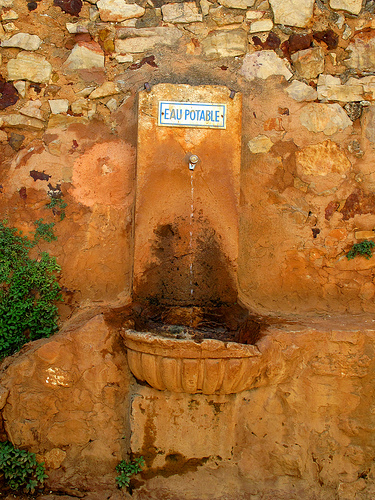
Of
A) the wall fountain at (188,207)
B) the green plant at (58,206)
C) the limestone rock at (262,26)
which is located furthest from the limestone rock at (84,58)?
the limestone rock at (262,26)

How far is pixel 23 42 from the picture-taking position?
3.64m

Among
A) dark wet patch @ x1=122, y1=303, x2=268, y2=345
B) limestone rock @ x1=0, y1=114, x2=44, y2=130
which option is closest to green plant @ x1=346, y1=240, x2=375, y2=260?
dark wet patch @ x1=122, y1=303, x2=268, y2=345

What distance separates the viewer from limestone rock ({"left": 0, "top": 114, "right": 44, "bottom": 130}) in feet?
11.7

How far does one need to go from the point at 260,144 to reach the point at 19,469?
2897mm

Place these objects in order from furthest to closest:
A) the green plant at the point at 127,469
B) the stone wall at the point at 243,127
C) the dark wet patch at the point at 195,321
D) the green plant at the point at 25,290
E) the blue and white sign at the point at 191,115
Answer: the stone wall at the point at 243,127, the blue and white sign at the point at 191,115, the green plant at the point at 25,290, the dark wet patch at the point at 195,321, the green plant at the point at 127,469

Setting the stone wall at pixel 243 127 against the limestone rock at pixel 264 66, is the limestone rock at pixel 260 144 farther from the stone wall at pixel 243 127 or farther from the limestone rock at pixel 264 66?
the limestone rock at pixel 264 66

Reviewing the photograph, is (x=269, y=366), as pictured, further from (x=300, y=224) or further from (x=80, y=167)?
(x=80, y=167)

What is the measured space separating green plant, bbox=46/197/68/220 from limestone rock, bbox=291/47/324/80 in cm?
218

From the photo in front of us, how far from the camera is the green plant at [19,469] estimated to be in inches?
111

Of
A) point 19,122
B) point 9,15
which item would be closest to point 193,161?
point 19,122

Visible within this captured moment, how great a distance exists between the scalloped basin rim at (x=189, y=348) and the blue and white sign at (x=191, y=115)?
5.33 ft

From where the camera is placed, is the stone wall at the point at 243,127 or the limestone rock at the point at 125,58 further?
the limestone rock at the point at 125,58

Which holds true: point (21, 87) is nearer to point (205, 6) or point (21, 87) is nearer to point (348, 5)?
point (205, 6)

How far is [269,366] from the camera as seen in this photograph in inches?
116
